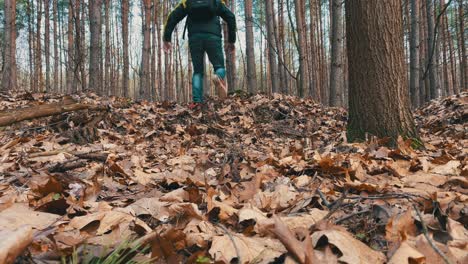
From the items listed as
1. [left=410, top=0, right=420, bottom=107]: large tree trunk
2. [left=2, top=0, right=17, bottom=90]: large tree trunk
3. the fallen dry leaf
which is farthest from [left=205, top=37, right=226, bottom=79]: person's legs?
[left=2, top=0, right=17, bottom=90]: large tree trunk

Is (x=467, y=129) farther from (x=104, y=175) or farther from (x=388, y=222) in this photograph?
(x=104, y=175)

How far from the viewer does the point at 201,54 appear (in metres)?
5.14

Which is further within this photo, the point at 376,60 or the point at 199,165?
the point at 376,60

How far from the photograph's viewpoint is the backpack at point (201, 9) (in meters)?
4.72

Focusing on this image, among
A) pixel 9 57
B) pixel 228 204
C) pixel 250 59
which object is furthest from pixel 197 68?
pixel 9 57

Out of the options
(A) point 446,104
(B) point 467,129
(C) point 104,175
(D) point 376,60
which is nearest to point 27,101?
(C) point 104,175

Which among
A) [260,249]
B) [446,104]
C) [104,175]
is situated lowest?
[260,249]

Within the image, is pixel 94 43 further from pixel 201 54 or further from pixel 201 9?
pixel 201 9

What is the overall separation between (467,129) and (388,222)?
10.5 feet

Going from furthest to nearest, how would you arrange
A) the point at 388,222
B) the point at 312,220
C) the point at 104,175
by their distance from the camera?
the point at 104,175
the point at 312,220
the point at 388,222

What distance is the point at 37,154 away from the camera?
95.4 inches

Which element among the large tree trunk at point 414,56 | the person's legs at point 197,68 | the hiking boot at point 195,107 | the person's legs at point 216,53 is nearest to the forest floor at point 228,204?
the hiking boot at point 195,107

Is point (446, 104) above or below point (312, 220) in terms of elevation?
above

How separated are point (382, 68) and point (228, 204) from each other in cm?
192
